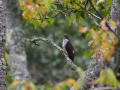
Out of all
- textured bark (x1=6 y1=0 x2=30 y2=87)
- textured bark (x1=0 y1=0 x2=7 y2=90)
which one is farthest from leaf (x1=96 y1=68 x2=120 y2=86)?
textured bark (x1=6 y1=0 x2=30 y2=87)

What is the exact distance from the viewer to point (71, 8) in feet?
15.8

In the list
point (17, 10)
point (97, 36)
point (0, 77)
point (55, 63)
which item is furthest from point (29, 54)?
point (97, 36)

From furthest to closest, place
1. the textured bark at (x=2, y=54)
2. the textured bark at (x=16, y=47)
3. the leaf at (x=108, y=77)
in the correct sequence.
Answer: the textured bark at (x=16, y=47), the textured bark at (x=2, y=54), the leaf at (x=108, y=77)

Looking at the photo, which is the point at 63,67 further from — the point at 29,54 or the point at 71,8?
the point at 71,8

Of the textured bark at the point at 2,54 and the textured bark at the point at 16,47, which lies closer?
the textured bark at the point at 2,54

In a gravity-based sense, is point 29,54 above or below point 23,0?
below

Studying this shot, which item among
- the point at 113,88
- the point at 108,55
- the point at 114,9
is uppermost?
the point at 114,9

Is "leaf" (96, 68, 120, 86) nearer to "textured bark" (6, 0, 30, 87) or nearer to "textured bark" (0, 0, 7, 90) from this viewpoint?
"textured bark" (0, 0, 7, 90)

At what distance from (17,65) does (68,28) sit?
3.73m

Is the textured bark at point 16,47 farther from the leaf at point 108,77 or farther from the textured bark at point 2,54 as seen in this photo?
the leaf at point 108,77

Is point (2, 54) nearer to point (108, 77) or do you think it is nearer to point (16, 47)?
point (108, 77)

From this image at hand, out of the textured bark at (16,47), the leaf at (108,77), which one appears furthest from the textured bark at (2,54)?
the textured bark at (16,47)

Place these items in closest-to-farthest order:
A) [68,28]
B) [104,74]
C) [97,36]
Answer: [104,74]
[97,36]
[68,28]

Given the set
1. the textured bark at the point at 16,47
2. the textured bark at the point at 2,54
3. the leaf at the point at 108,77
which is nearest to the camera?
the leaf at the point at 108,77
